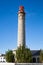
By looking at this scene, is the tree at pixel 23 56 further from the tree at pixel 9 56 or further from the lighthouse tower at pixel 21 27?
the lighthouse tower at pixel 21 27

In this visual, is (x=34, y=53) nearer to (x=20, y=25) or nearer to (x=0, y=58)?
(x=20, y=25)

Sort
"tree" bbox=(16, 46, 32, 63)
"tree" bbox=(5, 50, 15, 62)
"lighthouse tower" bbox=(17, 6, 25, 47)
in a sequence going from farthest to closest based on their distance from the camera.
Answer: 1. "lighthouse tower" bbox=(17, 6, 25, 47)
2. "tree" bbox=(5, 50, 15, 62)
3. "tree" bbox=(16, 46, 32, 63)

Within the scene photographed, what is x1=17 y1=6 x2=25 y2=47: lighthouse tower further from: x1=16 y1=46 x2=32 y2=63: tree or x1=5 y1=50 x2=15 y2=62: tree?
x1=16 y1=46 x2=32 y2=63: tree

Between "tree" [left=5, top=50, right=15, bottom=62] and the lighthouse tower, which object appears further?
the lighthouse tower

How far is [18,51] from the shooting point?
5097cm

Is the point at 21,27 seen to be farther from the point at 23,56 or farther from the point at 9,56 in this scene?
the point at 23,56

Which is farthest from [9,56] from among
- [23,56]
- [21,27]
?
[21,27]

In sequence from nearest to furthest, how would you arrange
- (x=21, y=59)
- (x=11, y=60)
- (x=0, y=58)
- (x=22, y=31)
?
1. (x=21, y=59)
2. (x=11, y=60)
3. (x=22, y=31)
4. (x=0, y=58)

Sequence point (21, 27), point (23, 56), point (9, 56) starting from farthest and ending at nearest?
point (21, 27), point (9, 56), point (23, 56)

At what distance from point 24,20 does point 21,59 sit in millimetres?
14818

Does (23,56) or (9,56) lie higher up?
(9,56)

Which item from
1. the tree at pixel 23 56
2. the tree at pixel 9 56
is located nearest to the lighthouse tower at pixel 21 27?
the tree at pixel 9 56

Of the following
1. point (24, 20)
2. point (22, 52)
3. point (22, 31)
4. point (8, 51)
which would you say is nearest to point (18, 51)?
point (22, 52)

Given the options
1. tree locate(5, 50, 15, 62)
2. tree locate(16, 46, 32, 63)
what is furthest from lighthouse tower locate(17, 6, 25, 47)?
tree locate(16, 46, 32, 63)
